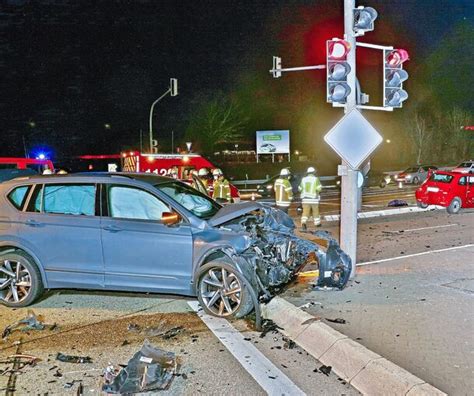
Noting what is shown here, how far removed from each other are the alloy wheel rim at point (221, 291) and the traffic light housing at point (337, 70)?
2877 millimetres

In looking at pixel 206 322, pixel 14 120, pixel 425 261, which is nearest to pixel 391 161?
pixel 14 120

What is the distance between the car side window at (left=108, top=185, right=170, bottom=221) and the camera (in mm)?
6559

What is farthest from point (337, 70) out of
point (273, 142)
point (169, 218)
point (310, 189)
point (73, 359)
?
point (273, 142)

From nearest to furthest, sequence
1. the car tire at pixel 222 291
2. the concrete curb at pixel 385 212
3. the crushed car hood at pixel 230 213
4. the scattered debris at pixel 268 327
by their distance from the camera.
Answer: the scattered debris at pixel 268 327, the car tire at pixel 222 291, the crushed car hood at pixel 230 213, the concrete curb at pixel 385 212

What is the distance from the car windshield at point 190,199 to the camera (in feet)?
22.4

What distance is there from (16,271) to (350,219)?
4576 millimetres

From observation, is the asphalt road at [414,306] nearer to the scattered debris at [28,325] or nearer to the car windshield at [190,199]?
the car windshield at [190,199]

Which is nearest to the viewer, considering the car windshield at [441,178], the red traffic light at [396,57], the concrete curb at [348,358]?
the concrete curb at [348,358]

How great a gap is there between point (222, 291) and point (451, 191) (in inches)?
549

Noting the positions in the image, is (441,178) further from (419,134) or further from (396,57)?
(419,134)

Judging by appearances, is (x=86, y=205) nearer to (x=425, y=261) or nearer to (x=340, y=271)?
(x=340, y=271)

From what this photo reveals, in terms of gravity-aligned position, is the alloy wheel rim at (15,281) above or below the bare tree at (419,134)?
below

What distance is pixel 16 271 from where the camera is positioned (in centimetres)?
684

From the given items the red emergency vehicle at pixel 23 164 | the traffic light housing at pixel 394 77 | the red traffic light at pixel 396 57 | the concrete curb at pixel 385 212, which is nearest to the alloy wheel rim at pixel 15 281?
the traffic light housing at pixel 394 77
